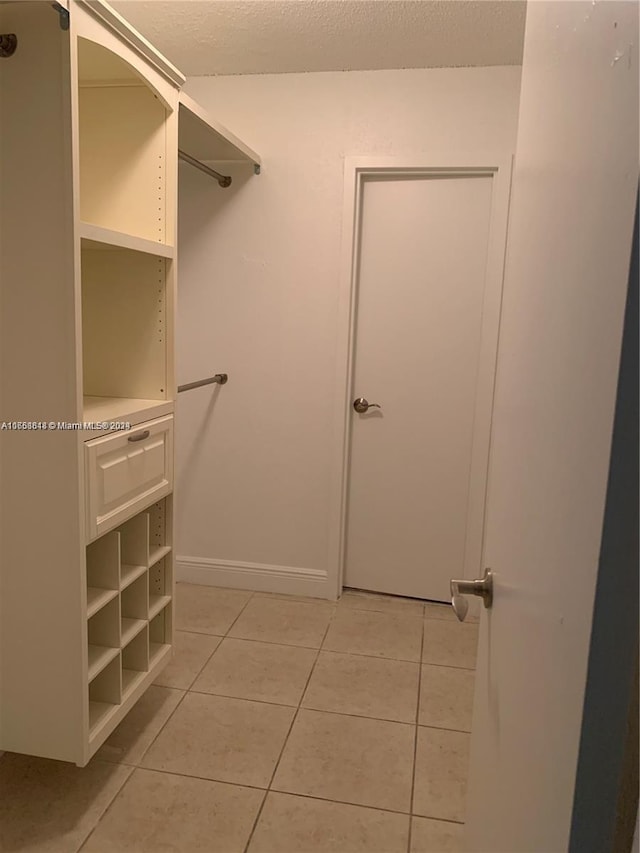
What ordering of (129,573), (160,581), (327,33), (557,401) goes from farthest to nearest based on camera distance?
(327,33) < (160,581) < (129,573) < (557,401)

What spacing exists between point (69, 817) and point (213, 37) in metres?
2.77

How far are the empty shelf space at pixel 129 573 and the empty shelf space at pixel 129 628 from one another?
0.15 m

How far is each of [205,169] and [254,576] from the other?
1.97 metres

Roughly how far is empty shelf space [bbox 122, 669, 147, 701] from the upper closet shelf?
1887 millimetres

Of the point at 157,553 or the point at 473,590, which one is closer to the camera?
the point at 473,590

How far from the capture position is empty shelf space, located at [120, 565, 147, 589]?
186 centimetres

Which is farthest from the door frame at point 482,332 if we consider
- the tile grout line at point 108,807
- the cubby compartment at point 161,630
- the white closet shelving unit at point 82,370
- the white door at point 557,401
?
the white door at point 557,401

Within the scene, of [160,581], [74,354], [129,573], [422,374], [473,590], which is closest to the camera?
[473,590]

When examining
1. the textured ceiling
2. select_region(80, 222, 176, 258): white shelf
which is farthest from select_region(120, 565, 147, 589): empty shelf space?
the textured ceiling

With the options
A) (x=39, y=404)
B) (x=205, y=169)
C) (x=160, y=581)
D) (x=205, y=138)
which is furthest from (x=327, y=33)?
(x=160, y=581)

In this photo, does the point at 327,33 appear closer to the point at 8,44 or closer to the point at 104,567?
the point at 8,44

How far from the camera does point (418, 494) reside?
3.04 metres

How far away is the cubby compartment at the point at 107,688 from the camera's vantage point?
5.99 feet

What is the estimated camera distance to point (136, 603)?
202 cm
